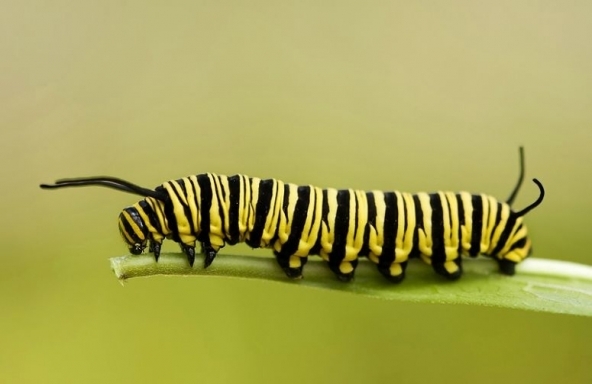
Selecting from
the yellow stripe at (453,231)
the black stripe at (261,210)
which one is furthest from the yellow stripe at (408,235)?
the black stripe at (261,210)

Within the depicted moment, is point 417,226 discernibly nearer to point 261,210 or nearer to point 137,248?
point 261,210

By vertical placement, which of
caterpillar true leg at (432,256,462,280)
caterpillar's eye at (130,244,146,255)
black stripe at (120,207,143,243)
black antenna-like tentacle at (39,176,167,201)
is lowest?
caterpillar true leg at (432,256,462,280)

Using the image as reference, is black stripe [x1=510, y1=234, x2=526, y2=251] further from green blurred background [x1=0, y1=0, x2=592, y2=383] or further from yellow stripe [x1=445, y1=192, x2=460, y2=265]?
green blurred background [x1=0, y1=0, x2=592, y2=383]

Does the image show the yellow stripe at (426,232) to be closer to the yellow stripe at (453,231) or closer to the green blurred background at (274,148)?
the yellow stripe at (453,231)

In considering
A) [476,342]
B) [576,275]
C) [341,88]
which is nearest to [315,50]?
[341,88]

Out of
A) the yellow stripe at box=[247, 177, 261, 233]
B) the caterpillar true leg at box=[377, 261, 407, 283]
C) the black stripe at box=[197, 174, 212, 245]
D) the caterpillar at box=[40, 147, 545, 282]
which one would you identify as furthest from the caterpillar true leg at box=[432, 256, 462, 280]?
the black stripe at box=[197, 174, 212, 245]

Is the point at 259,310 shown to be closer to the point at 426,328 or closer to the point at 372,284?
the point at 426,328

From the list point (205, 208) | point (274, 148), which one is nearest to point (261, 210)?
point (205, 208)
